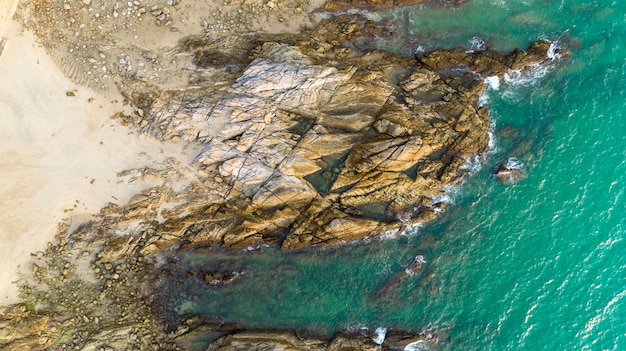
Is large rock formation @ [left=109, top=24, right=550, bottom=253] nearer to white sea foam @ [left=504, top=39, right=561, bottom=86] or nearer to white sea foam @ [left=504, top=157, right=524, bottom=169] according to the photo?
white sea foam @ [left=504, top=157, right=524, bottom=169]

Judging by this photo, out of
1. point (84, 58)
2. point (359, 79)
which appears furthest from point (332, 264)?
point (84, 58)

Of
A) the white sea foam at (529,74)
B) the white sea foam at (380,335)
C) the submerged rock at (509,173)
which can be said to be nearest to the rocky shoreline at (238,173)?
the white sea foam at (380,335)

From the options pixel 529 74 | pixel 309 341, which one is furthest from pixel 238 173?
→ pixel 529 74

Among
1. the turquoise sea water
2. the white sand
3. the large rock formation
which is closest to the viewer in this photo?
the white sand

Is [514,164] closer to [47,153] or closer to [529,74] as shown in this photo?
[529,74]

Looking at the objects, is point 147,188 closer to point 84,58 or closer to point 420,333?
point 84,58

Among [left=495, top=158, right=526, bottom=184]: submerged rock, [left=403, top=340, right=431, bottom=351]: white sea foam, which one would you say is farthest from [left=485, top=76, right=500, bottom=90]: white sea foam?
[left=403, top=340, right=431, bottom=351]: white sea foam

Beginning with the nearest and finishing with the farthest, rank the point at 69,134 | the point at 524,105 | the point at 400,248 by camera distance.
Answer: the point at 69,134
the point at 400,248
the point at 524,105
